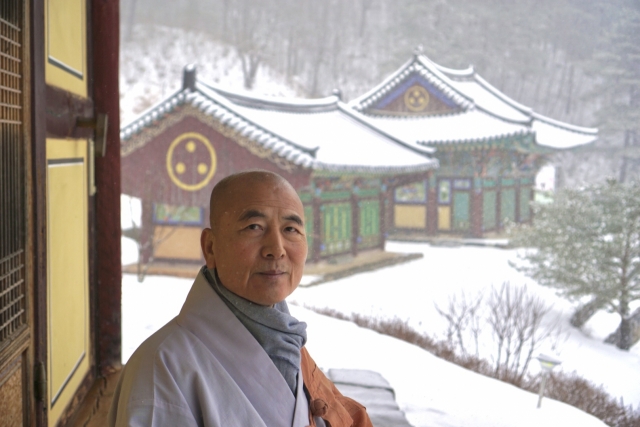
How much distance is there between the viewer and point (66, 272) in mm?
1925

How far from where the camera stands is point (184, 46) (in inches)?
337

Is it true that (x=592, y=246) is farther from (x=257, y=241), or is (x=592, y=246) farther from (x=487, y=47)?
(x=257, y=241)

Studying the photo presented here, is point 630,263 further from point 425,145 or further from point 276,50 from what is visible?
point 276,50

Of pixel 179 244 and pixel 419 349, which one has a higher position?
pixel 179 244

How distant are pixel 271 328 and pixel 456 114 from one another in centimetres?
607

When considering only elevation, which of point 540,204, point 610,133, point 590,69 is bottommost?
point 540,204

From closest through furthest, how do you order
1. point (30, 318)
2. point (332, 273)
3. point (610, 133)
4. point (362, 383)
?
point (30, 318) → point (362, 383) → point (610, 133) → point (332, 273)

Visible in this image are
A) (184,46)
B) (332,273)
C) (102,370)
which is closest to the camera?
(102,370)

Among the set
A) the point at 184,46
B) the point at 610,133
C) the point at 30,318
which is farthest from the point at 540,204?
Result: the point at 184,46

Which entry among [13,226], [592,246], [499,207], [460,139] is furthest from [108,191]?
[460,139]

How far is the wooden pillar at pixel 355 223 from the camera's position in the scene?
18.5 feet

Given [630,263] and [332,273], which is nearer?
[630,263]

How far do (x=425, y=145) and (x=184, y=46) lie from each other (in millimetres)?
4066

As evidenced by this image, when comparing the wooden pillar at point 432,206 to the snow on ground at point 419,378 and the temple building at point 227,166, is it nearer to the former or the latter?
the temple building at point 227,166
